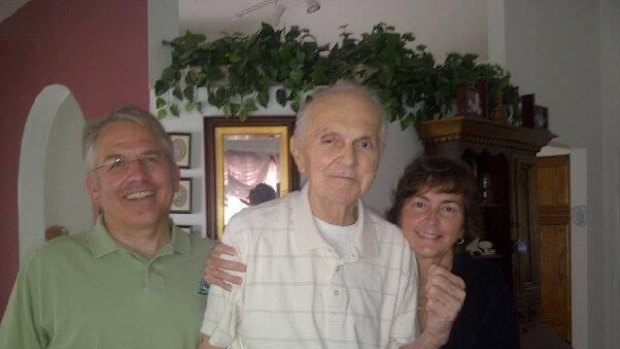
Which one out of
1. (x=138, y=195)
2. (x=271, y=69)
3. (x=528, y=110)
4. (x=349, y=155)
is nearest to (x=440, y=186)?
(x=349, y=155)

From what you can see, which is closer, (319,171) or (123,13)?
(319,171)

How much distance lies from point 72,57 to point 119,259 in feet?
8.36


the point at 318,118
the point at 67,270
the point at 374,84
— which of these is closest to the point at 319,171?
the point at 318,118

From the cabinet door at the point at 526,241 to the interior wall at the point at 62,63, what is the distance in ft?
7.16

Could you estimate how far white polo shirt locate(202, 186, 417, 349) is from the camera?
1.19 metres

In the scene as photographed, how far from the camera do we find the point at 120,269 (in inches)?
57.1

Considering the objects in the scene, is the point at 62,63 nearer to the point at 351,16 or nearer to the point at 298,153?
the point at 351,16

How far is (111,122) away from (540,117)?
10.00ft

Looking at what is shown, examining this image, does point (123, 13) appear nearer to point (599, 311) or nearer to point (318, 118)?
point (318, 118)

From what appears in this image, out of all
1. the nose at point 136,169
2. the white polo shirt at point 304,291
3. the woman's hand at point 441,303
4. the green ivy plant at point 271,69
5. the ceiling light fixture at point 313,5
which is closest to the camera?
the white polo shirt at point 304,291

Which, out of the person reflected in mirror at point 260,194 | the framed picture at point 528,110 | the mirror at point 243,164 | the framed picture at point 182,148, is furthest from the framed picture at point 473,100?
the framed picture at point 182,148

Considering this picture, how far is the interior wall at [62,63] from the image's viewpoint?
10.1 feet

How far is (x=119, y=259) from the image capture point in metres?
1.47

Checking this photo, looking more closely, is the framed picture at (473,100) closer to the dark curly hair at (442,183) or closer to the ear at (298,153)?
the dark curly hair at (442,183)
